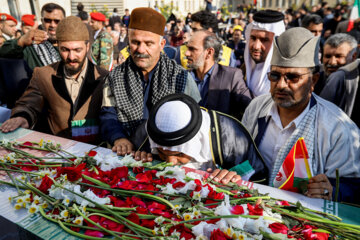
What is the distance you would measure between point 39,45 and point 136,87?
87.5 inches

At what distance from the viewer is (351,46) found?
3.57 meters

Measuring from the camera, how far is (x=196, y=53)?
360 cm

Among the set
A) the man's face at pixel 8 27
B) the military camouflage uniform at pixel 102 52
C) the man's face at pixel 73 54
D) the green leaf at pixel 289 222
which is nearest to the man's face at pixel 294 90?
the green leaf at pixel 289 222

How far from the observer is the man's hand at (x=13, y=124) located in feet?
8.65

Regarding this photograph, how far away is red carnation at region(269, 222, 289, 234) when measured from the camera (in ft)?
3.78

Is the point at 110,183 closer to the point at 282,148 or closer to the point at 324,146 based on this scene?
the point at 282,148

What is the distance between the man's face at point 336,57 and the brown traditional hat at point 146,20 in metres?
2.37

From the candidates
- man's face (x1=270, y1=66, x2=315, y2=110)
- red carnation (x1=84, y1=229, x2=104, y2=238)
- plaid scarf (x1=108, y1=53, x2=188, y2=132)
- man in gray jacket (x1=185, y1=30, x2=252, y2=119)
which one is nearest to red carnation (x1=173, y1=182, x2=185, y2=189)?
red carnation (x1=84, y1=229, x2=104, y2=238)

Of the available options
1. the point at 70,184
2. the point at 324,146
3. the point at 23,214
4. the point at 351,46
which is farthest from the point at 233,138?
the point at 351,46

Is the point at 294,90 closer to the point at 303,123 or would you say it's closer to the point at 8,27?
the point at 303,123

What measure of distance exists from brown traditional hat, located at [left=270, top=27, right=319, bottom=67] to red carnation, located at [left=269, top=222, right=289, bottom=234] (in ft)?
4.54

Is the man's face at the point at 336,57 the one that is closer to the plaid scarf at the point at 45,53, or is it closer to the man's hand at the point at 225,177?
the man's hand at the point at 225,177

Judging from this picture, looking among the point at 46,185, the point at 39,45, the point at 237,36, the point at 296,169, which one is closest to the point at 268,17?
the point at 296,169

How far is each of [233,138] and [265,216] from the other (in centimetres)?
84
